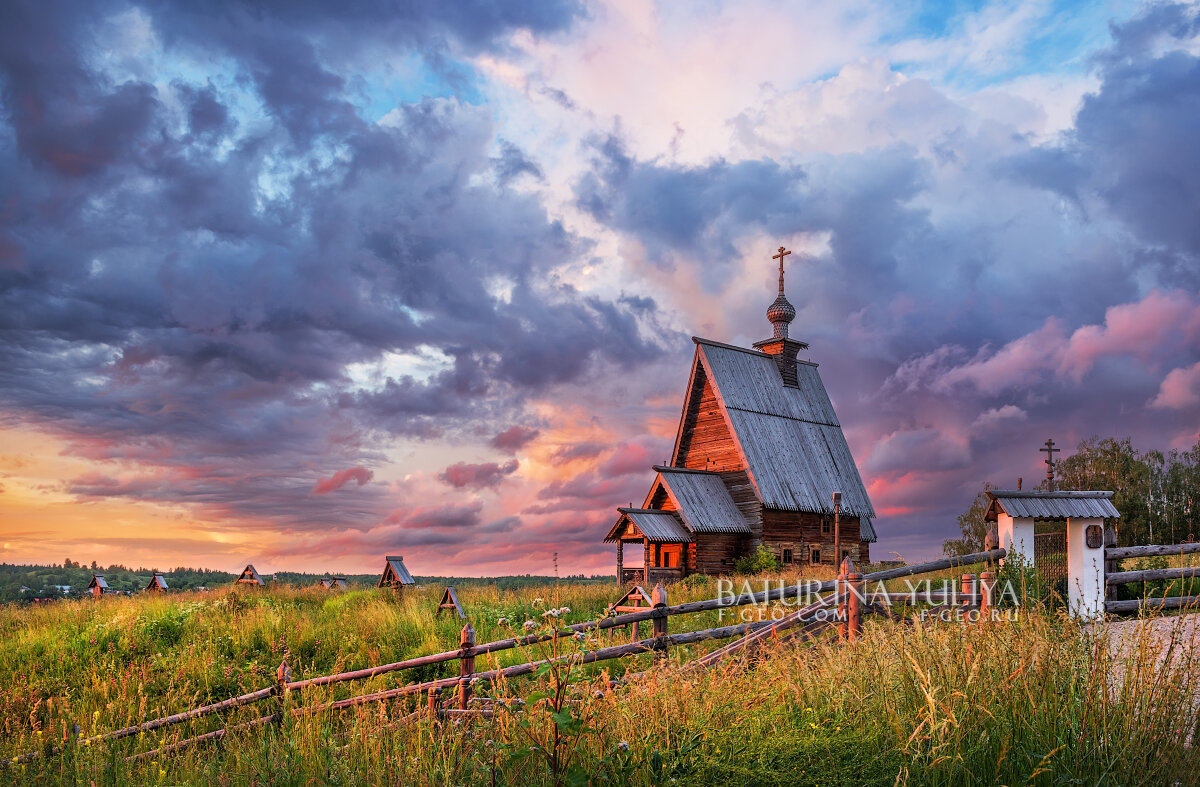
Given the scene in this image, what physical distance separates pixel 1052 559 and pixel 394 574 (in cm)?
1820

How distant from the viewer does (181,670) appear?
1389 cm

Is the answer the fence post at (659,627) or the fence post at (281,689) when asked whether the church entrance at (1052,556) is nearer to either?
the fence post at (659,627)

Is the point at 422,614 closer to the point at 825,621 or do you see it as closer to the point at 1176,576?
the point at 825,621

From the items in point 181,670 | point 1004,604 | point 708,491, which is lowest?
point 181,670

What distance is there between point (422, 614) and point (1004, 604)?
12.2 m

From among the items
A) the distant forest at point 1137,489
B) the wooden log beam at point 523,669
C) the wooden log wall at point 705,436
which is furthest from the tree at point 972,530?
the wooden log beam at point 523,669

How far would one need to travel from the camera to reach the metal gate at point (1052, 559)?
17.8 meters

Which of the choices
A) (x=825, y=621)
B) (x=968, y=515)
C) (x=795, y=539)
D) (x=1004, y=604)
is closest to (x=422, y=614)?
(x=825, y=621)

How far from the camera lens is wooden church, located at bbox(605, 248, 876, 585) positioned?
1130 inches

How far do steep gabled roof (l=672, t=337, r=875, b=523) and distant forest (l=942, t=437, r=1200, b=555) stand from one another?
9215 mm

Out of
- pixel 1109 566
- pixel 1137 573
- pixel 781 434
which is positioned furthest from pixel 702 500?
pixel 1137 573

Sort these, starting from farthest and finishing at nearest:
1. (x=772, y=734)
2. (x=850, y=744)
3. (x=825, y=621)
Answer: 1. (x=825, y=621)
2. (x=772, y=734)
3. (x=850, y=744)

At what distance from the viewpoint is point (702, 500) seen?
29.5m

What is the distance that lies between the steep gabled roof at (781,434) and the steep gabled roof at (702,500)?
1.40 m
